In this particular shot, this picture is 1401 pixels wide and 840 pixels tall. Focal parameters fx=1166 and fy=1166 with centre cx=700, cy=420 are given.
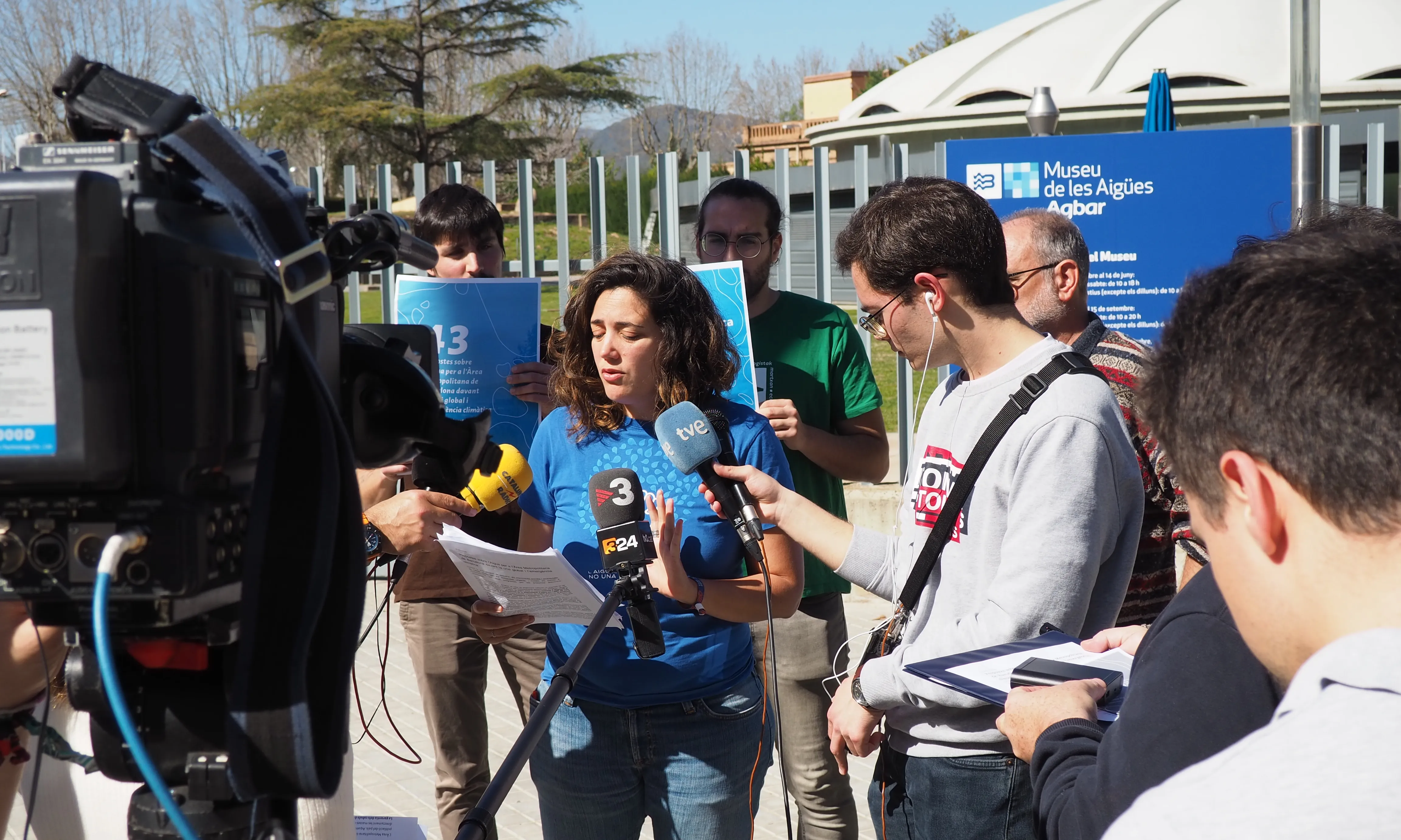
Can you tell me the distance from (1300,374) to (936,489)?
1378mm

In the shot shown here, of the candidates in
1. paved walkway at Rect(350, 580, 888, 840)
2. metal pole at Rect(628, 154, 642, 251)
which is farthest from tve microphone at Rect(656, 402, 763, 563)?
metal pole at Rect(628, 154, 642, 251)

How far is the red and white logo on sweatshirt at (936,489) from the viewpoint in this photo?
2.42 meters

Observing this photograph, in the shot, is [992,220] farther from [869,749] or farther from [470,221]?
[470,221]

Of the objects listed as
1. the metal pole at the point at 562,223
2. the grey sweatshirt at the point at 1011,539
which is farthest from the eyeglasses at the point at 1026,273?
the metal pole at the point at 562,223

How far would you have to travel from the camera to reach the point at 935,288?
8.09 ft

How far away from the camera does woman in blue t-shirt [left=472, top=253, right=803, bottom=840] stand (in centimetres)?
283

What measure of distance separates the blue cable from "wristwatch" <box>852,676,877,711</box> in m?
1.50

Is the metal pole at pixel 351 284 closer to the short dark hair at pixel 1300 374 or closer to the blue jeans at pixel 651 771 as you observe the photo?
the blue jeans at pixel 651 771

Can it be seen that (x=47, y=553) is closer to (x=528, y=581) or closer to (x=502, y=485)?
(x=528, y=581)

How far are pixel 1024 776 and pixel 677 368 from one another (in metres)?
1.36

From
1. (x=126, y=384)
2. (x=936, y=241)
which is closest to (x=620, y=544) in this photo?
(x=936, y=241)

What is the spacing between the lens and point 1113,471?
7.45ft

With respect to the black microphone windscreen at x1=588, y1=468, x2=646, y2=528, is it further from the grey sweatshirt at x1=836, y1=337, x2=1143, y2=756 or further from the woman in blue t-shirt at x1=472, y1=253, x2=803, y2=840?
the grey sweatshirt at x1=836, y1=337, x2=1143, y2=756

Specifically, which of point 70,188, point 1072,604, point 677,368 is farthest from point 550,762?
point 70,188
